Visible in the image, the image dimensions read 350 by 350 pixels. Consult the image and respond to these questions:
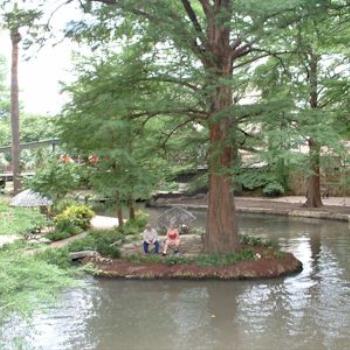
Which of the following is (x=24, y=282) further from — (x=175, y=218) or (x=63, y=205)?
(x=63, y=205)

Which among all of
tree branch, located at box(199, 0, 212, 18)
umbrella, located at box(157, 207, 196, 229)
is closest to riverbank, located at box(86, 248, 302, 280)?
umbrella, located at box(157, 207, 196, 229)

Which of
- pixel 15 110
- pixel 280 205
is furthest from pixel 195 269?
pixel 280 205

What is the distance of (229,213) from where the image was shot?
619 inches

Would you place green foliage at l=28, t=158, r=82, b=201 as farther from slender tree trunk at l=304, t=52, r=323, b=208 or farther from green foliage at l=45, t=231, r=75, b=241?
slender tree trunk at l=304, t=52, r=323, b=208

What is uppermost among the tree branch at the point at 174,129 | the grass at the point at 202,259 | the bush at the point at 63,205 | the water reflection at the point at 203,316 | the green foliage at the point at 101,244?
the tree branch at the point at 174,129

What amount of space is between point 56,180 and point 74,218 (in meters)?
3.32

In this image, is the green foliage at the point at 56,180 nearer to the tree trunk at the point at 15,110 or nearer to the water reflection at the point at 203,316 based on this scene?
the water reflection at the point at 203,316

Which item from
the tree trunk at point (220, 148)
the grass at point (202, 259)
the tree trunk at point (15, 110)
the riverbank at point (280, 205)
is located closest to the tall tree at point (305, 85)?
the tree trunk at point (220, 148)

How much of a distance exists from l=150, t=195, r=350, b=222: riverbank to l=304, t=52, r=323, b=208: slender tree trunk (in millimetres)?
501

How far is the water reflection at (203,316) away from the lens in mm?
9367

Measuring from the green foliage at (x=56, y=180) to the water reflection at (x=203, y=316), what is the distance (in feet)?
15.2

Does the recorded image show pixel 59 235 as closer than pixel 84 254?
No

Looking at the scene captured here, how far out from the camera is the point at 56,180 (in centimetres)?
1772

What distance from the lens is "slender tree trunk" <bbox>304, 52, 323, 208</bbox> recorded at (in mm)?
13872
